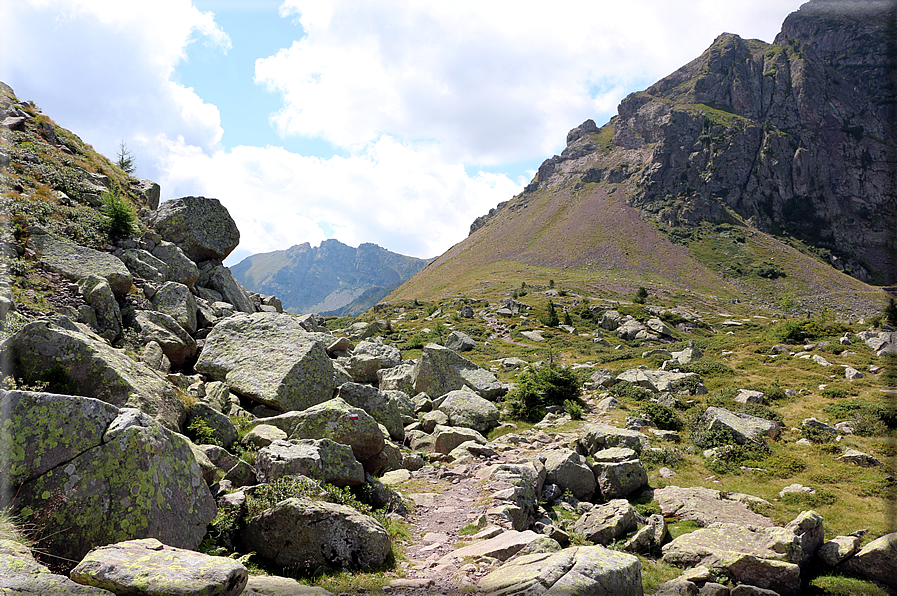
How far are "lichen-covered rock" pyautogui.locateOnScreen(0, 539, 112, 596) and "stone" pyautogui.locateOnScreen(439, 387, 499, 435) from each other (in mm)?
16879

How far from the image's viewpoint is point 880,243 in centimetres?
17150

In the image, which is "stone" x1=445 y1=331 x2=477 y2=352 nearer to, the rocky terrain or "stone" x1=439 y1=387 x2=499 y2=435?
the rocky terrain

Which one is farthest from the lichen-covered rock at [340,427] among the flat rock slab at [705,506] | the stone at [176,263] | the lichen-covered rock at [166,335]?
the stone at [176,263]

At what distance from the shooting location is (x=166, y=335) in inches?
556

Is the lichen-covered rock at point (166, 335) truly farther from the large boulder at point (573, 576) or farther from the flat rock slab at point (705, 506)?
the flat rock slab at point (705, 506)

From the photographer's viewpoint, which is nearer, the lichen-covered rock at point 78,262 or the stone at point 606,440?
the lichen-covered rock at point 78,262

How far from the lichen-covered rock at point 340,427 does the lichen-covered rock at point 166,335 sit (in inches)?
227

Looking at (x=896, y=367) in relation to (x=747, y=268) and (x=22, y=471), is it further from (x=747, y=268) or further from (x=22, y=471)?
(x=747, y=268)

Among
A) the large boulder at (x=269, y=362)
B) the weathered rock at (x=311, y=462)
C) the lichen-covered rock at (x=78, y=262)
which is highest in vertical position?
the lichen-covered rock at (x=78, y=262)

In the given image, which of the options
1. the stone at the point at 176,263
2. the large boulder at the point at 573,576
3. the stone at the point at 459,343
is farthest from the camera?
the stone at the point at 459,343

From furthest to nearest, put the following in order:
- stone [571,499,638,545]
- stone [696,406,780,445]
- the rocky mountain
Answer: the rocky mountain < stone [696,406,780,445] < stone [571,499,638,545]

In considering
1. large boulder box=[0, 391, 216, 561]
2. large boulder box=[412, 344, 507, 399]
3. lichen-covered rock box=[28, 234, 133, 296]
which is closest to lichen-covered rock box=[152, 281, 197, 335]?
lichen-covered rock box=[28, 234, 133, 296]

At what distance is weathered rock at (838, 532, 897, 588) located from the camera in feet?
26.6

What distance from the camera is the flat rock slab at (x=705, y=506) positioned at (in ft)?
38.2
